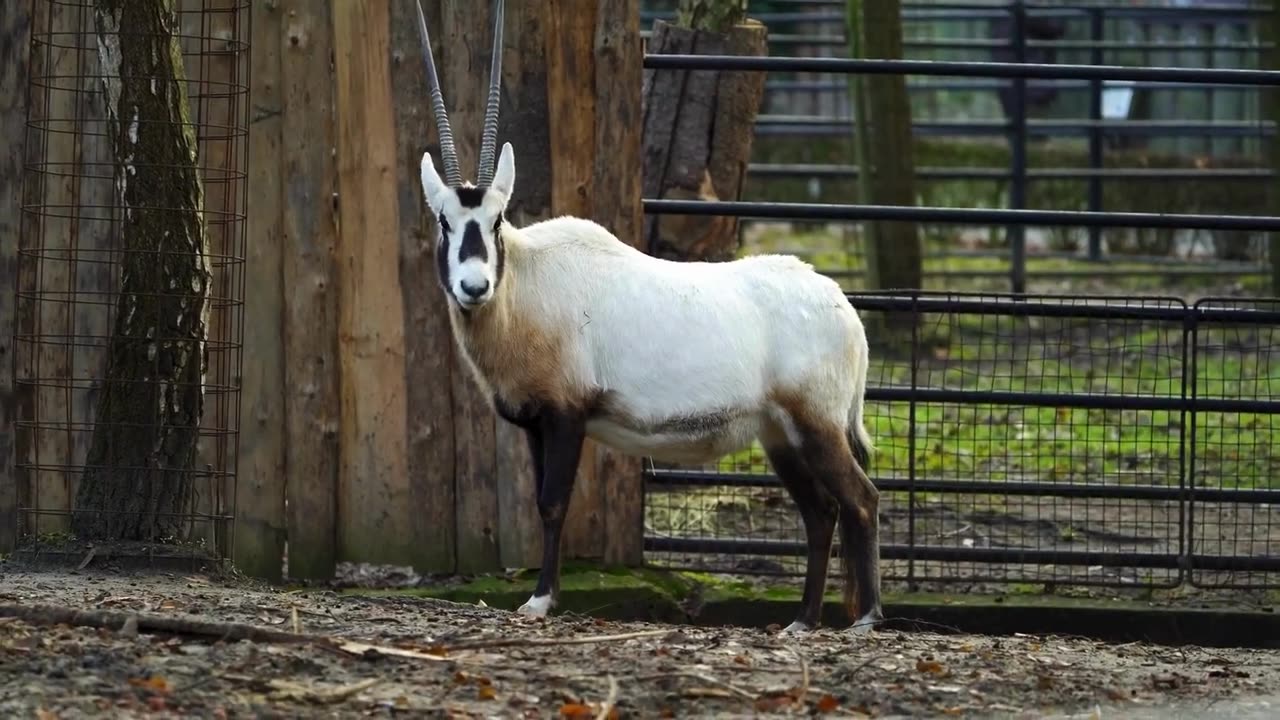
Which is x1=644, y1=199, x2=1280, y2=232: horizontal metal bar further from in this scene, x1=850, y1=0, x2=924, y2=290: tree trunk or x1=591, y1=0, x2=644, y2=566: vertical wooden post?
x1=850, y1=0, x2=924, y2=290: tree trunk

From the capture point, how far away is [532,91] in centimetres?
725

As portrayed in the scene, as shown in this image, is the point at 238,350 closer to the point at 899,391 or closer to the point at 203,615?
the point at 203,615

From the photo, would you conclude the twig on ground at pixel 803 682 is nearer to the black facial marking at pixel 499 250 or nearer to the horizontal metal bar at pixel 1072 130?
the black facial marking at pixel 499 250

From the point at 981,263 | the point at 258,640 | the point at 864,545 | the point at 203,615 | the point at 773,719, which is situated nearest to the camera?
the point at 773,719

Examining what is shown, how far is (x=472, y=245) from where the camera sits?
6336mm

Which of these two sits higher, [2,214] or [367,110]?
[367,110]

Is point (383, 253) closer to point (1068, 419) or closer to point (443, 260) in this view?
point (443, 260)

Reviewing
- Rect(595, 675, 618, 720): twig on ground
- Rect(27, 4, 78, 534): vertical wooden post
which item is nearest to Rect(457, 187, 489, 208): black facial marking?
Rect(27, 4, 78, 534): vertical wooden post

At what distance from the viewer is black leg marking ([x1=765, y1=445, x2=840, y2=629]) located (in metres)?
6.80

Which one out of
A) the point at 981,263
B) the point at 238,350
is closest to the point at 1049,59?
the point at 981,263

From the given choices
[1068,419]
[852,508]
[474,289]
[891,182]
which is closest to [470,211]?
[474,289]

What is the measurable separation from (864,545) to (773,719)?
229cm

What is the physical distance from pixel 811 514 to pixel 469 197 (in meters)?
1.77

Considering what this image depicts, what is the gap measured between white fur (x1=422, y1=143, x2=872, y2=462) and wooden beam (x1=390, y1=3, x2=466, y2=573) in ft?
2.04
